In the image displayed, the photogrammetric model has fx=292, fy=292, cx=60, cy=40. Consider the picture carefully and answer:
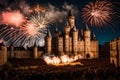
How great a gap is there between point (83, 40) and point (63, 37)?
6.84m

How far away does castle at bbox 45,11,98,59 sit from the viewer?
9644cm

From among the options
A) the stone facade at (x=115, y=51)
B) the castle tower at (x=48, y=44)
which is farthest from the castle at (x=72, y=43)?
the stone facade at (x=115, y=51)

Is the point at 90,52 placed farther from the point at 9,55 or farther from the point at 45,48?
the point at 9,55

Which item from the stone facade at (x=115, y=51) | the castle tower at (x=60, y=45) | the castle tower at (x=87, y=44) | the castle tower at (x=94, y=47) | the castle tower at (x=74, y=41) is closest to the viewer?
the stone facade at (x=115, y=51)

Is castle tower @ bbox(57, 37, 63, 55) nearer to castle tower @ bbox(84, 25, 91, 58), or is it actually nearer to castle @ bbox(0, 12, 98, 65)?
castle @ bbox(0, 12, 98, 65)

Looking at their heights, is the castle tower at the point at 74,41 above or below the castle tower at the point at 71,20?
below

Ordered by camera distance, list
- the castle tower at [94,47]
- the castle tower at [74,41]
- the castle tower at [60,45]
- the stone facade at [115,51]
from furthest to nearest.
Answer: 1. the castle tower at [94,47]
2. the castle tower at [60,45]
3. the castle tower at [74,41]
4. the stone facade at [115,51]

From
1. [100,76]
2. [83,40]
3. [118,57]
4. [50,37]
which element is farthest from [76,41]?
[100,76]

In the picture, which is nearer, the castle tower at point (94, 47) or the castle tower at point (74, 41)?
the castle tower at point (74, 41)

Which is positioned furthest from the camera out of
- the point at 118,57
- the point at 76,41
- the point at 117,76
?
the point at 76,41

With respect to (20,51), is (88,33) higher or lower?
higher

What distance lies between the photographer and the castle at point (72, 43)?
96.4 meters

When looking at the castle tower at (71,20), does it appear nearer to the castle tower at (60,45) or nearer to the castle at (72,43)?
the castle at (72,43)

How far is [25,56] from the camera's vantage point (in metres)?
97.1
